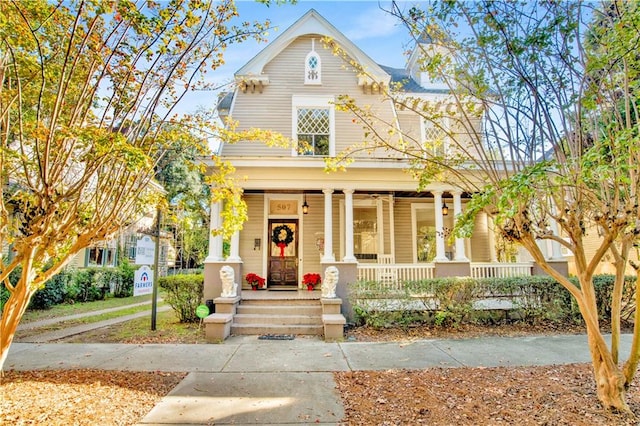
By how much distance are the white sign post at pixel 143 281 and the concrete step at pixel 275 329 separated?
6.94 feet

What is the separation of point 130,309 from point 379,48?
10.6 metres

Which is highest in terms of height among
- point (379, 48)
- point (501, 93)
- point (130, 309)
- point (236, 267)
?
point (379, 48)

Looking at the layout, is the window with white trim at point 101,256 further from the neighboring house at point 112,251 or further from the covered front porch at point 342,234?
the covered front porch at point 342,234

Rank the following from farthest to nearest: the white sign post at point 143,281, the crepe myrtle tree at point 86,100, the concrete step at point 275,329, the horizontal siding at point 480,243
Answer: the horizontal siding at point 480,243 → the white sign post at point 143,281 → the concrete step at point 275,329 → the crepe myrtle tree at point 86,100

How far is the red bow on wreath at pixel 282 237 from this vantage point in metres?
10.6

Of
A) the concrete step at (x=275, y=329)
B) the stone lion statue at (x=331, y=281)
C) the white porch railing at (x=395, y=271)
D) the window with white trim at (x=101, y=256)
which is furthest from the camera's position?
the window with white trim at (x=101, y=256)

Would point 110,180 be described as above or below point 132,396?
above

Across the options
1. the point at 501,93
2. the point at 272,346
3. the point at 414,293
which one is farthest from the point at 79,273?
the point at 501,93

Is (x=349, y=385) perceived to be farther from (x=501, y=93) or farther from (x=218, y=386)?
(x=501, y=93)

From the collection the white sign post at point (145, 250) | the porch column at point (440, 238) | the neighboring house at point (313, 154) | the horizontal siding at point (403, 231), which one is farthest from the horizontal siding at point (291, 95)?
the white sign post at point (145, 250)

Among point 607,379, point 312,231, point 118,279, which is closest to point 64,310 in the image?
point 118,279

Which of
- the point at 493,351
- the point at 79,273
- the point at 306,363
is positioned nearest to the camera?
the point at 306,363

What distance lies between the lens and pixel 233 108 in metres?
10.3

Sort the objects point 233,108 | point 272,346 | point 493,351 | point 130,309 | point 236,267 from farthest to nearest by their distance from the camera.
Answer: point 130,309 < point 233,108 < point 236,267 < point 272,346 < point 493,351
